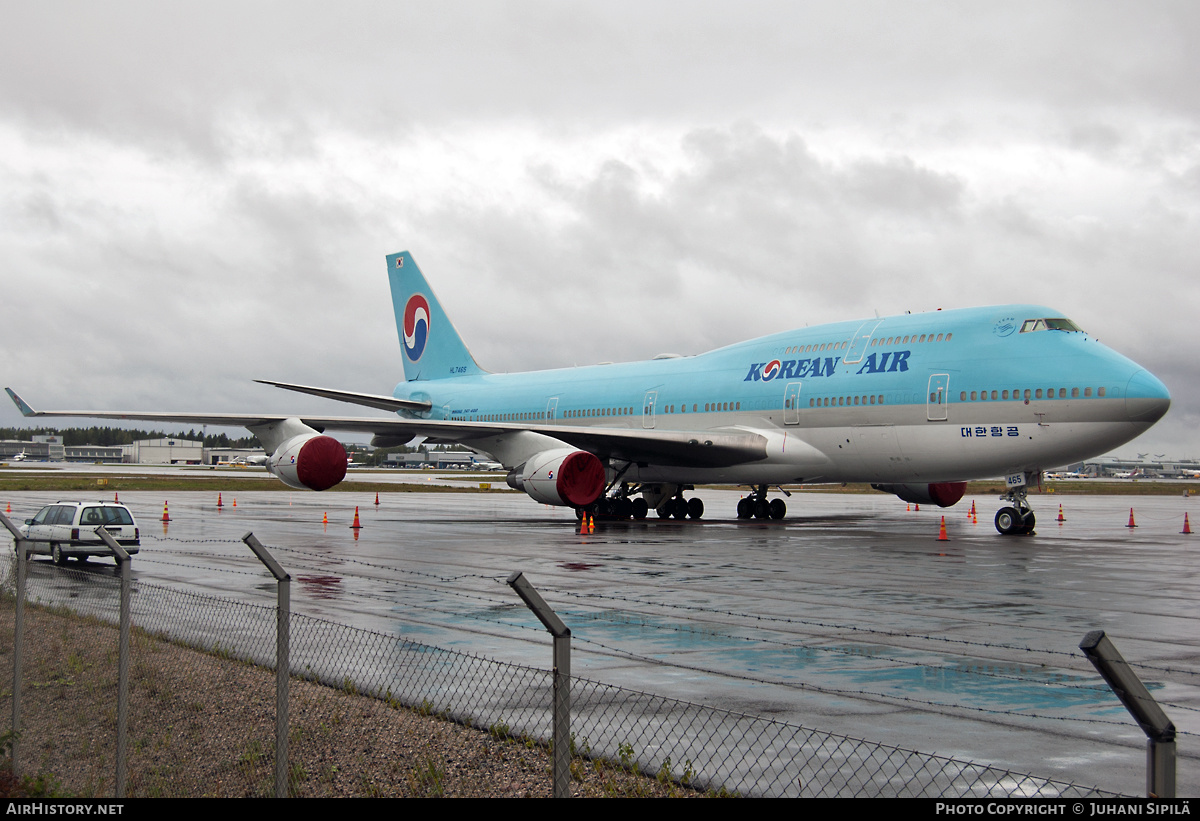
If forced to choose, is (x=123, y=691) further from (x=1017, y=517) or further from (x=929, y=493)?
(x=929, y=493)

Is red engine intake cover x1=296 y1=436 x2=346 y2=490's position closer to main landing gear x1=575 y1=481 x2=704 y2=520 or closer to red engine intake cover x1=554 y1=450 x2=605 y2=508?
red engine intake cover x1=554 y1=450 x2=605 y2=508

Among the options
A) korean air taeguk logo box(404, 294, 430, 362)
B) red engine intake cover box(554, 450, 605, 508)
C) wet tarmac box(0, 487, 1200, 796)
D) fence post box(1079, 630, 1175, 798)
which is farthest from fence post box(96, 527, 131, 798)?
korean air taeguk logo box(404, 294, 430, 362)

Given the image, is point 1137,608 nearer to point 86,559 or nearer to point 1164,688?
point 1164,688

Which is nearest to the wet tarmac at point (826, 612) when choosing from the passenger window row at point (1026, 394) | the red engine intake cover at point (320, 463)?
the red engine intake cover at point (320, 463)

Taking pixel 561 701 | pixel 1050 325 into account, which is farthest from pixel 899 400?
pixel 561 701

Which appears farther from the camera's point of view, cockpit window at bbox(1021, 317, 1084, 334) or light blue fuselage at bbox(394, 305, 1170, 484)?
cockpit window at bbox(1021, 317, 1084, 334)

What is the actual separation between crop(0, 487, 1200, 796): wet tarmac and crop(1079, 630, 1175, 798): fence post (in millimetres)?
3037

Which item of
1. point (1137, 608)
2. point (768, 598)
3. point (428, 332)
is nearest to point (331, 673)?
point (768, 598)

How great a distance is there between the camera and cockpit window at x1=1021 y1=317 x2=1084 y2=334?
79.0ft

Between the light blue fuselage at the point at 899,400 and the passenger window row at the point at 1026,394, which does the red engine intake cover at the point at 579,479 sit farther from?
the passenger window row at the point at 1026,394
